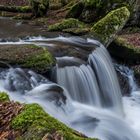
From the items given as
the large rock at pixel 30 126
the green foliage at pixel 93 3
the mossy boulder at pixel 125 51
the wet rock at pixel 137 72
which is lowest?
the wet rock at pixel 137 72

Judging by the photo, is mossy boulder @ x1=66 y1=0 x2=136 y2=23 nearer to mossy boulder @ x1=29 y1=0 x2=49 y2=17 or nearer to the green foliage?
the green foliage

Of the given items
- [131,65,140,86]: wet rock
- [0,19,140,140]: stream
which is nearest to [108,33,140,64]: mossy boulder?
[131,65,140,86]: wet rock

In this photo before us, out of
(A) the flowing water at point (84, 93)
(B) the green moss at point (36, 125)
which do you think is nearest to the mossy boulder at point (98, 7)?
(A) the flowing water at point (84, 93)

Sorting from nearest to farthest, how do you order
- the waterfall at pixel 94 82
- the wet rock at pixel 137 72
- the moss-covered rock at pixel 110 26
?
the waterfall at pixel 94 82 → the wet rock at pixel 137 72 → the moss-covered rock at pixel 110 26

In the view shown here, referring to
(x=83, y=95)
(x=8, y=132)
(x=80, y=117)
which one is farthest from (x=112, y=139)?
(x=8, y=132)

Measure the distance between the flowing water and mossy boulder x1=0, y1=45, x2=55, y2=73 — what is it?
0.76ft

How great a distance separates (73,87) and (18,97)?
225cm

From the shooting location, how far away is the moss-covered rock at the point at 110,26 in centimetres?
1498

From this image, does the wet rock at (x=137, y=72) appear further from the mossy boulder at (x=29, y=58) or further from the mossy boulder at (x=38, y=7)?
the mossy boulder at (x=38, y=7)

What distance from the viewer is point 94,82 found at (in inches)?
477

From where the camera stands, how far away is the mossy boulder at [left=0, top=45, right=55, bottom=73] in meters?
10.8

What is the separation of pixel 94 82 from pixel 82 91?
0.73 meters

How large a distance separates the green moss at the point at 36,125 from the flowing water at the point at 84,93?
4187 mm

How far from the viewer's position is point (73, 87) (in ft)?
37.7
